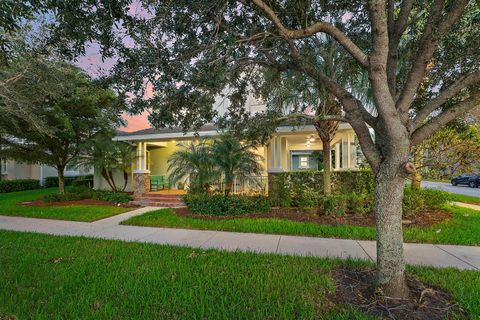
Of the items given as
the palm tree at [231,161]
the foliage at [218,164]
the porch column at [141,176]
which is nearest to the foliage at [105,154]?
the porch column at [141,176]

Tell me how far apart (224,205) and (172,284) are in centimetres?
490

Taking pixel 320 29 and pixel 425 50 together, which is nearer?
pixel 425 50

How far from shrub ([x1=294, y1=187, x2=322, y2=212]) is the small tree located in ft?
25.3

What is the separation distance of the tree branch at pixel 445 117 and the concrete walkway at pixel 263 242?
2.45 metres

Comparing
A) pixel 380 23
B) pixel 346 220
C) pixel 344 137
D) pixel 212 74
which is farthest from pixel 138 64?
pixel 344 137

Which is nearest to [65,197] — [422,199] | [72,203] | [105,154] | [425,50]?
[72,203]

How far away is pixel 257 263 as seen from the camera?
416cm

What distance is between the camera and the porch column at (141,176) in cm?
1210

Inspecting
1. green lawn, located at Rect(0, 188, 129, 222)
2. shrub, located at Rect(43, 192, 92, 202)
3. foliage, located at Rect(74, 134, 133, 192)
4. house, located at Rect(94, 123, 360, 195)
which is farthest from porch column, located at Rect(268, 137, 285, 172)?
shrub, located at Rect(43, 192, 92, 202)

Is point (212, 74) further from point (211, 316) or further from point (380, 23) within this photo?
point (211, 316)

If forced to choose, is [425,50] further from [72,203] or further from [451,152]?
[72,203]

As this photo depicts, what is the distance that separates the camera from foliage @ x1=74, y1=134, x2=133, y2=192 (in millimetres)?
11594

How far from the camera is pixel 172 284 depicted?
3404 mm

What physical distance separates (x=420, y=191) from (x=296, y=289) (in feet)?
24.9
